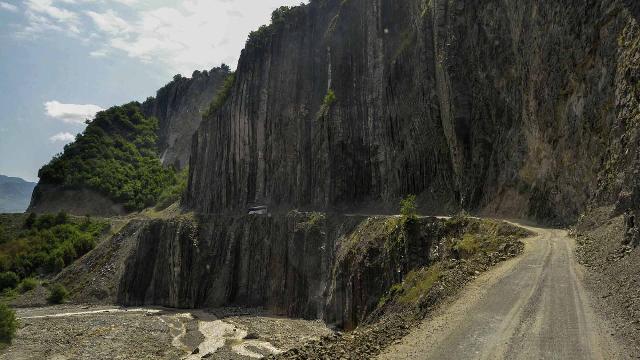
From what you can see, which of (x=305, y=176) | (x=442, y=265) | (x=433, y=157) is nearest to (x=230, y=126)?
(x=305, y=176)

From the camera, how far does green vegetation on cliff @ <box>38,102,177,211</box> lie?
330 feet

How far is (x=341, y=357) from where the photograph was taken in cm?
1398

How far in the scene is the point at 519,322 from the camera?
14.0 metres

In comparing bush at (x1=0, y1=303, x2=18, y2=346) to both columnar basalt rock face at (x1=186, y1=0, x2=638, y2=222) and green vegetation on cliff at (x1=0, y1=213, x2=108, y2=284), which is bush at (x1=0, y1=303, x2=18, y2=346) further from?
columnar basalt rock face at (x1=186, y1=0, x2=638, y2=222)

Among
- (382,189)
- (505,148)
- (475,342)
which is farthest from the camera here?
(382,189)

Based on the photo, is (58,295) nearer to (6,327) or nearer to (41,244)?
(41,244)

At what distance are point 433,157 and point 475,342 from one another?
34.6 m

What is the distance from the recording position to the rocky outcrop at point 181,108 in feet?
402

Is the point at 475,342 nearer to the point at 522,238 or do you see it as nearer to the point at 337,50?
the point at 522,238

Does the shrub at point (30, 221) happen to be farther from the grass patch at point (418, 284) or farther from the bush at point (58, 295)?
the grass patch at point (418, 284)

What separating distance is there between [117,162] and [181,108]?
26.1 metres

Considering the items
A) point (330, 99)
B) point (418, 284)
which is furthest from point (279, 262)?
point (418, 284)

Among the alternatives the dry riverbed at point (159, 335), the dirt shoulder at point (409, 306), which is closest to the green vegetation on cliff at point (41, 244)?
the dry riverbed at point (159, 335)

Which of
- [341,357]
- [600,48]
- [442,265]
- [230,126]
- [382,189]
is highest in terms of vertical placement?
[230,126]
